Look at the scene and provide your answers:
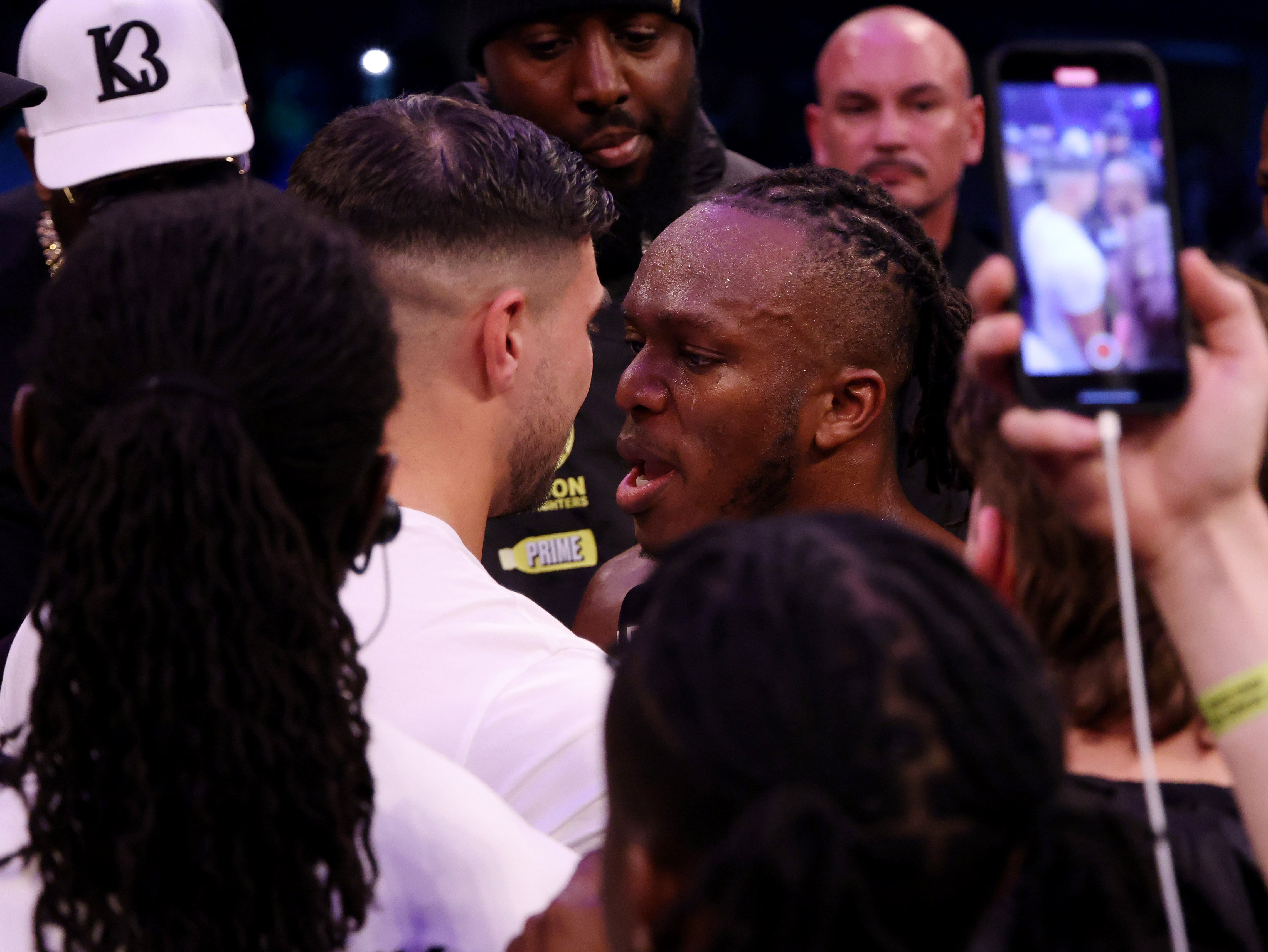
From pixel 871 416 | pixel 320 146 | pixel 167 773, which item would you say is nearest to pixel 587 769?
pixel 167 773

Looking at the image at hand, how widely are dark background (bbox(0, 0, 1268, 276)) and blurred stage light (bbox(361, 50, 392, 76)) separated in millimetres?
37

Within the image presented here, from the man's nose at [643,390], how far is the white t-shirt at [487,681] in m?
0.65

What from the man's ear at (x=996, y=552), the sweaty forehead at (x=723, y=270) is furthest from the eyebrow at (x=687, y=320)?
the man's ear at (x=996, y=552)

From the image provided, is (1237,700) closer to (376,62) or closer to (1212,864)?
(1212,864)

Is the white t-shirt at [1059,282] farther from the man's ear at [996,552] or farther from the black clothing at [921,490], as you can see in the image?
the black clothing at [921,490]

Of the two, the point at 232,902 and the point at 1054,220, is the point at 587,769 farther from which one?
the point at 1054,220

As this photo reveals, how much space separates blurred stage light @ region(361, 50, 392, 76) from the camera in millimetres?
5141

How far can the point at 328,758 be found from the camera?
1.15 metres

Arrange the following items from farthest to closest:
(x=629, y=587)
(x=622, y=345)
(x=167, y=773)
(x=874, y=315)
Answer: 1. (x=622, y=345)
2. (x=629, y=587)
3. (x=874, y=315)
4. (x=167, y=773)

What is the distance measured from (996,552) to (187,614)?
72cm

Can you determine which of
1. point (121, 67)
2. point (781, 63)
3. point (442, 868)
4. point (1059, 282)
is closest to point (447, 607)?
point (442, 868)

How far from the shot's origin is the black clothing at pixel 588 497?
323 centimetres

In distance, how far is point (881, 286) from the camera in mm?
2332

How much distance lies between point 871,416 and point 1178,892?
4.13 ft
